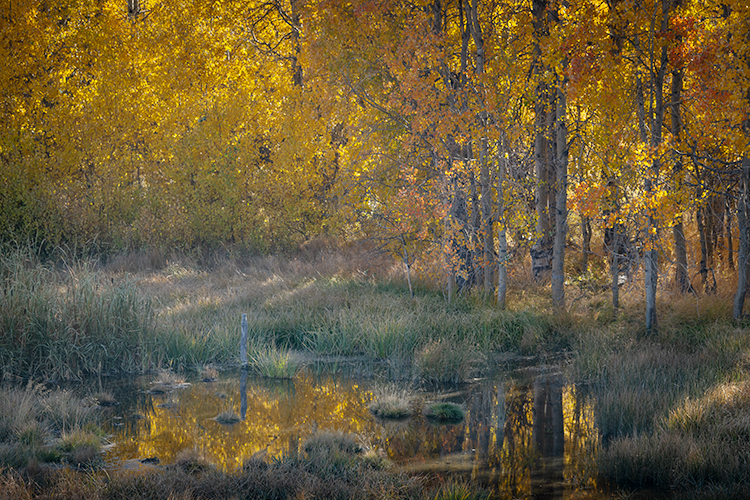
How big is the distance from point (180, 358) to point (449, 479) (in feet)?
19.6

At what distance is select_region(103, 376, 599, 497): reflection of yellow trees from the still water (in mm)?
12

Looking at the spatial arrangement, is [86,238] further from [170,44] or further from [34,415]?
[34,415]

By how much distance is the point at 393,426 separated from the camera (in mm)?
7812

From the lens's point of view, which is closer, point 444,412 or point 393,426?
point 393,426

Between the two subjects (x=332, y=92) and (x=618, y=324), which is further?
(x=332, y=92)

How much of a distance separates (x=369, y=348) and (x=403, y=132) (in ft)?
17.8

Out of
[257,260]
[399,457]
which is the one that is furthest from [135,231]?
[399,457]

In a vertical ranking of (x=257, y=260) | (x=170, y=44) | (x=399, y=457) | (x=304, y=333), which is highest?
(x=170, y=44)

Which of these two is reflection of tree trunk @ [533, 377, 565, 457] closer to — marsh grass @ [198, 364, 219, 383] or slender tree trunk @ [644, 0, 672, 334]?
slender tree trunk @ [644, 0, 672, 334]

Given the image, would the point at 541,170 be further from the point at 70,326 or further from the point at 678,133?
the point at 70,326

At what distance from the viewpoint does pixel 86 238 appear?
19625 millimetres

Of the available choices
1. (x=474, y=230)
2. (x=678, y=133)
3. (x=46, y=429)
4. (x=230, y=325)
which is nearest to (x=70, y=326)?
(x=230, y=325)

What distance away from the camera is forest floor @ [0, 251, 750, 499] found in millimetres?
5828

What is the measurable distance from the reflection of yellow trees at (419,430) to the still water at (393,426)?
0.01 meters
